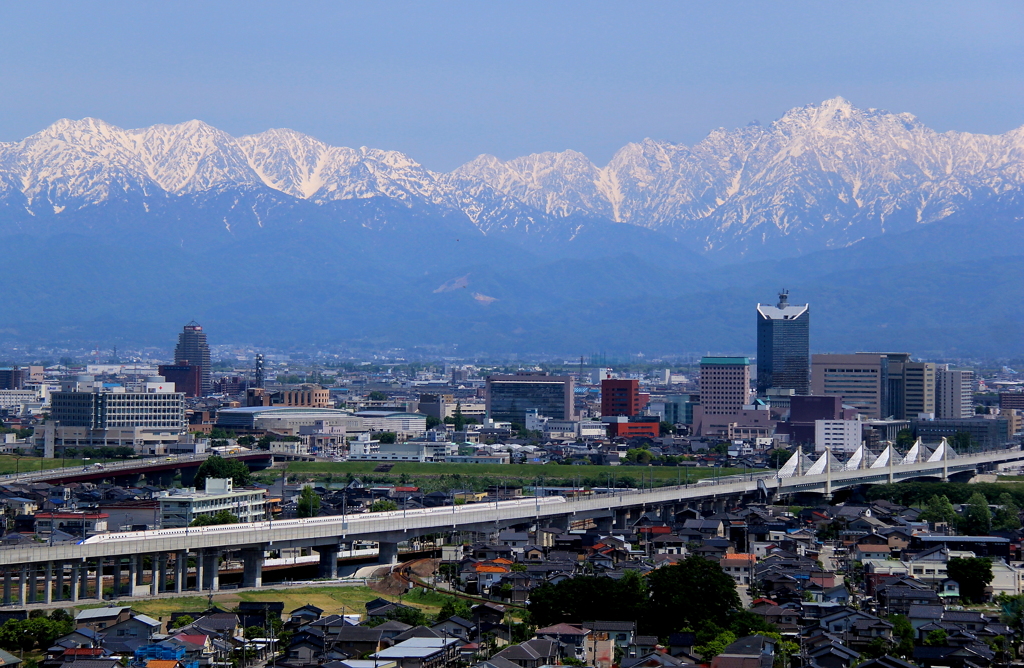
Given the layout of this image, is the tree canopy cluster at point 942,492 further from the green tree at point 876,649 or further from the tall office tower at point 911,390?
the tall office tower at point 911,390

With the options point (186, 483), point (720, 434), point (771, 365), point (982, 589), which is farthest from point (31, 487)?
point (771, 365)

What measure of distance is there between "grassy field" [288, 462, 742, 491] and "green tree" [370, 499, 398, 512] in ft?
46.8

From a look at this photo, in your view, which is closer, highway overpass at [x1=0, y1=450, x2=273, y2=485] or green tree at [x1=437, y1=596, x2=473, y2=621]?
green tree at [x1=437, y1=596, x2=473, y2=621]

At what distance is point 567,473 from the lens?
9294 cm

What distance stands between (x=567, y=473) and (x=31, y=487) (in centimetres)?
3117

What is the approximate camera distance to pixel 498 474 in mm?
92312

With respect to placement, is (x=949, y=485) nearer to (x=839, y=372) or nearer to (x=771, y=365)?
(x=839, y=372)

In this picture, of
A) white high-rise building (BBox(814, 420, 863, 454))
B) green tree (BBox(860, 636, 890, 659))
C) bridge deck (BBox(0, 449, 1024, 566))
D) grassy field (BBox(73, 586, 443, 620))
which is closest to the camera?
green tree (BBox(860, 636, 890, 659))

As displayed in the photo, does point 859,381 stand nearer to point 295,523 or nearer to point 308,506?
point 308,506

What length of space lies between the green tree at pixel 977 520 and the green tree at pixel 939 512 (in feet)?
1.87

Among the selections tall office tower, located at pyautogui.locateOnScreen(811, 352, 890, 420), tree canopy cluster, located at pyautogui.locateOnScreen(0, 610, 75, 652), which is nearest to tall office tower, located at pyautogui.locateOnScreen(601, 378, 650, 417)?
tall office tower, located at pyautogui.locateOnScreen(811, 352, 890, 420)

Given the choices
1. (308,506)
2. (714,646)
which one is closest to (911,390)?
(308,506)

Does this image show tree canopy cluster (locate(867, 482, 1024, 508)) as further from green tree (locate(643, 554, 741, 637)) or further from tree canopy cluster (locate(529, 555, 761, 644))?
tree canopy cluster (locate(529, 555, 761, 644))

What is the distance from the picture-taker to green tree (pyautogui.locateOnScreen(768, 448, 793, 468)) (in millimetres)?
100312
